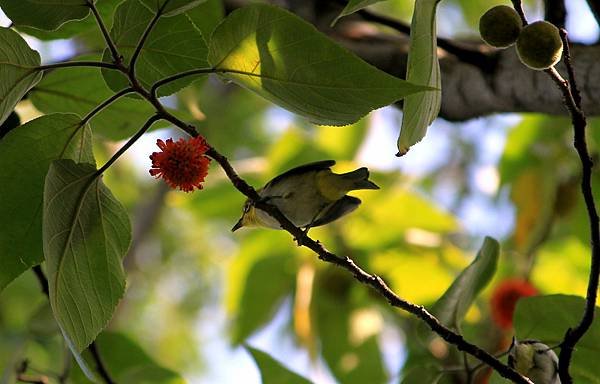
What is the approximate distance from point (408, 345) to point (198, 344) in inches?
75.3

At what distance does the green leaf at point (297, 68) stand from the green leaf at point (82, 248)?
178 mm

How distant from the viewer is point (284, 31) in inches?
29.9

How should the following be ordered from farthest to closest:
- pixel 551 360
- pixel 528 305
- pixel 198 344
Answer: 1. pixel 198 344
2. pixel 528 305
3. pixel 551 360

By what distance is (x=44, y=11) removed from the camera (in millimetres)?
833

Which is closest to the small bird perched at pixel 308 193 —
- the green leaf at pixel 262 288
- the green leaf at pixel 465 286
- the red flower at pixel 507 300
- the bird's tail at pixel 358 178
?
the bird's tail at pixel 358 178

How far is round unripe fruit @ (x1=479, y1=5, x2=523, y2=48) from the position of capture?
0.77 m

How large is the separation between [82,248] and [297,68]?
28 cm

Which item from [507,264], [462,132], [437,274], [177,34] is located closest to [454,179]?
[462,132]

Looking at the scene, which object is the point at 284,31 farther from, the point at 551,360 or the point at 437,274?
the point at 437,274

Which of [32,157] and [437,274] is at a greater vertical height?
[32,157]

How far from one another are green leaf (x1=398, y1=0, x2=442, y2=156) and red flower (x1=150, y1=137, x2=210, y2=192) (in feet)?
0.64

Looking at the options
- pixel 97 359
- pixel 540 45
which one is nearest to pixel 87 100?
pixel 97 359

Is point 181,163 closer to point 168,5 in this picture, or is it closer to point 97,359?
point 168,5

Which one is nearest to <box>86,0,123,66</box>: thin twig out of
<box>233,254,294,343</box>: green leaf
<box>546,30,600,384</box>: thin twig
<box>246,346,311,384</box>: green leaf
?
<box>546,30,600,384</box>: thin twig
